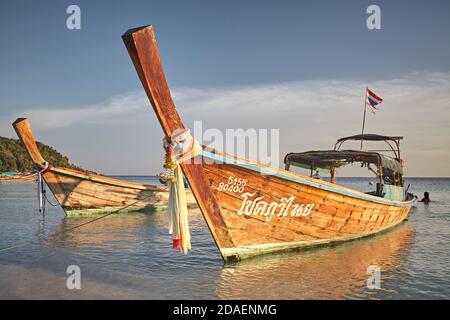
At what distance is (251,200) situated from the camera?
281 inches

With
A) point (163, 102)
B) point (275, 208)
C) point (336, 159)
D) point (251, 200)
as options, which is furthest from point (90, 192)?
point (163, 102)

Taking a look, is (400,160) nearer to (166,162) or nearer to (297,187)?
(297,187)

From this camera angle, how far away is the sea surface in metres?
5.91

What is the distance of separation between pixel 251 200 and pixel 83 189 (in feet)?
33.8

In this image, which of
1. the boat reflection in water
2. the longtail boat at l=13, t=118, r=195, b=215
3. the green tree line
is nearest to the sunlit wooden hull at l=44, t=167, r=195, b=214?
the longtail boat at l=13, t=118, r=195, b=215

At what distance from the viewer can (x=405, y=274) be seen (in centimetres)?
728

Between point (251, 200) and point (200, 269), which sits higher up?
point (251, 200)

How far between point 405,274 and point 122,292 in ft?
17.9

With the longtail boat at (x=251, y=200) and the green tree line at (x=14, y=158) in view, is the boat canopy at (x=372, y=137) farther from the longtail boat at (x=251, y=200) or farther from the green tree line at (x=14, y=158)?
the green tree line at (x=14, y=158)

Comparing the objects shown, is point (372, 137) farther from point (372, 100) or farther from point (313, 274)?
point (313, 274)
